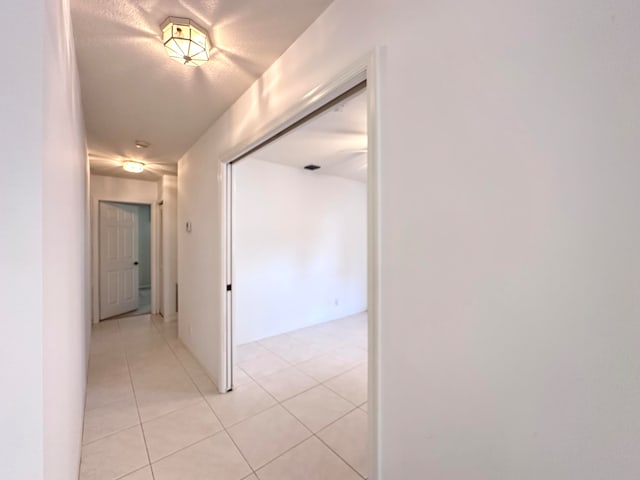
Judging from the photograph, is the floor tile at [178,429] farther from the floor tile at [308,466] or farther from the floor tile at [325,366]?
the floor tile at [325,366]

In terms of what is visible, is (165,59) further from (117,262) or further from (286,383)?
(117,262)

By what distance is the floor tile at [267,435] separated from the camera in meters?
1.66

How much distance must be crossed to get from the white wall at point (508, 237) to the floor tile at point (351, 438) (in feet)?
2.60

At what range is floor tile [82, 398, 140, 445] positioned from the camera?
1821 millimetres

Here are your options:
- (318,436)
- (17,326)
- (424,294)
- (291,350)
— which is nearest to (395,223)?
(424,294)

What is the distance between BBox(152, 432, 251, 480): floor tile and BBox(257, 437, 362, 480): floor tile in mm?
156

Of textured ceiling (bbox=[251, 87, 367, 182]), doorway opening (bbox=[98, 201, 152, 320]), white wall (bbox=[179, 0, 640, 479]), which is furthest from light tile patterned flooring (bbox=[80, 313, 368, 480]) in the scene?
textured ceiling (bbox=[251, 87, 367, 182])

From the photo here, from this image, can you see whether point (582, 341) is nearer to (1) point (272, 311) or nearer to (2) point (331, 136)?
(2) point (331, 136)

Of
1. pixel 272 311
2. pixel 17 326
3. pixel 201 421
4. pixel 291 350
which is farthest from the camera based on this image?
pixel 272 311

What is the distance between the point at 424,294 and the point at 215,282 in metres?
2.04

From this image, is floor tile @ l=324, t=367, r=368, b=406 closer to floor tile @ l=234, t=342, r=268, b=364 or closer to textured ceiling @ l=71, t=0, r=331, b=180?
floor tile @ l=234, t=342, r=268, b=364

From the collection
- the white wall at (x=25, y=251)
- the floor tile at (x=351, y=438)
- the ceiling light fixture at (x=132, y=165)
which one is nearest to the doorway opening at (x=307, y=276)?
the floor tile at (x=351, y=438)

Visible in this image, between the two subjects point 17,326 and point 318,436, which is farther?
point 318,436

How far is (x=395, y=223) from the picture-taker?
3.14 feet
